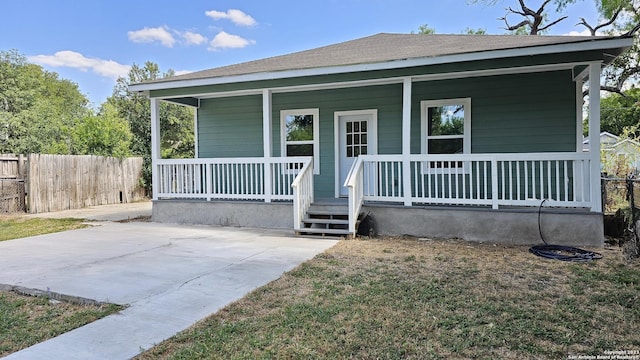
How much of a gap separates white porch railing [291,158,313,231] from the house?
3cm

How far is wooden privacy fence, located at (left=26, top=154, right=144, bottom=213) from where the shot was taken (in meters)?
10.9

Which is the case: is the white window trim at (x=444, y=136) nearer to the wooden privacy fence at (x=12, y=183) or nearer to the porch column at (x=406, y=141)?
the porch column at (x=406, y=141)

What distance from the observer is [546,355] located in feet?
8.41

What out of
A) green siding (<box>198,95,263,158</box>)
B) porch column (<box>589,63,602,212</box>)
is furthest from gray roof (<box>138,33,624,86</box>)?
green siding (<box>198,95,263,158</box>)

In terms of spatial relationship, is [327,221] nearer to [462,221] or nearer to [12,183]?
[462,221]

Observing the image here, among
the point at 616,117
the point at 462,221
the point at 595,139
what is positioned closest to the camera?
the point at 595,139

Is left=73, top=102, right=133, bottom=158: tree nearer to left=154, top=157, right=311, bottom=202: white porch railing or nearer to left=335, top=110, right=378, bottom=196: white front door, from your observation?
left=154, top=157, right=311, bottom=202: white porch railing

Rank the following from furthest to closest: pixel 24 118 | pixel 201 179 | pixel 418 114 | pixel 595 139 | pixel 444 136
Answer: pixel 24 118 < pixel 201 179 < pixel 418 114 < pixel 444 136 < pixel 595 139

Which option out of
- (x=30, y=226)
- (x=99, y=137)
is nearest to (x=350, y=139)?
(x=30, y=226)

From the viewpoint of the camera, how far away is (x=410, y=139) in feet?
26.5

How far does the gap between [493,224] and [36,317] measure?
6.24m

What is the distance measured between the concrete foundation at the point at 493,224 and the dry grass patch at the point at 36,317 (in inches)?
192

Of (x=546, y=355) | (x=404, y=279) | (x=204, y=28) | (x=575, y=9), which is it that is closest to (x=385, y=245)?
(x=404, y=279)

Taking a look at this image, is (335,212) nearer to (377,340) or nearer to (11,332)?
(377,340)
